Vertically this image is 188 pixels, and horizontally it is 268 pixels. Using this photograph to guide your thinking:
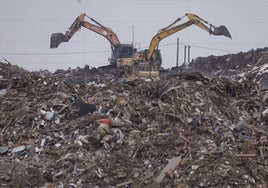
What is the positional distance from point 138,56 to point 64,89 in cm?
1176

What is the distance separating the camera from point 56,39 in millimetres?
22766

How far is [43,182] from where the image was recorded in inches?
261

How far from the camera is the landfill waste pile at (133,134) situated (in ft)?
21.4

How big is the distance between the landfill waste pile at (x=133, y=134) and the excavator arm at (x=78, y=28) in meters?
12.1

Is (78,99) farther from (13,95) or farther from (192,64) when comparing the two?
(192,64)

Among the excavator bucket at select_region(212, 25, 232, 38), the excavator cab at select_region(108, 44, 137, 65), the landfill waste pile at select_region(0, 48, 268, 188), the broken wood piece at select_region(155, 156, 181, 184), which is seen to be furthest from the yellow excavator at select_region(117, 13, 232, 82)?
the broken wood piece at select_region(155, 156, 181, 184)

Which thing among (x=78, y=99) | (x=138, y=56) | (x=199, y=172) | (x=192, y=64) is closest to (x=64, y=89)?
(x=78, y=99)

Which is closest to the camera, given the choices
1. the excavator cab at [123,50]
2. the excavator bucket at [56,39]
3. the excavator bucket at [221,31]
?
the excavator bucket at [221,31]

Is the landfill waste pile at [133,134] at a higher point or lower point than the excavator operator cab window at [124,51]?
lower

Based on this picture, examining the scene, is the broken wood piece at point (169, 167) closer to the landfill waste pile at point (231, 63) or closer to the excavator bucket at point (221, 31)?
the excavator bucket at point (221, 31)

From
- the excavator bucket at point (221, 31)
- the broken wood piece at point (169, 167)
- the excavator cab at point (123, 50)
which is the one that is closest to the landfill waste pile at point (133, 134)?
the broken wood piece at point (169, 167)

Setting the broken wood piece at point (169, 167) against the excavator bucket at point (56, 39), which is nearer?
→ the broken wood piece at point (169, 167)

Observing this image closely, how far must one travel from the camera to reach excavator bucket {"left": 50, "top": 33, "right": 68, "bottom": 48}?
22.7 metres

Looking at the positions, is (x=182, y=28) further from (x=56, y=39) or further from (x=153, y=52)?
(x=56, y=39)
